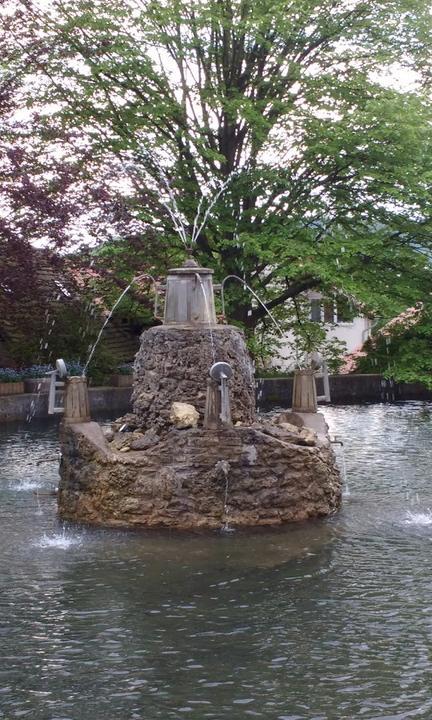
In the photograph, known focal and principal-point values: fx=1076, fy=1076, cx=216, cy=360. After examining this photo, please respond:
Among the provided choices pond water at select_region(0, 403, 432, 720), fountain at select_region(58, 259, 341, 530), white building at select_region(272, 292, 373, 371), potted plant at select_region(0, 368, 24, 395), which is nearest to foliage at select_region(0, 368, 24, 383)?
potted plant at select_region(0, 368, 24, 395)

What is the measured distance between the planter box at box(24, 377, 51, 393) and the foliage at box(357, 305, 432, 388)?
27.1 ft

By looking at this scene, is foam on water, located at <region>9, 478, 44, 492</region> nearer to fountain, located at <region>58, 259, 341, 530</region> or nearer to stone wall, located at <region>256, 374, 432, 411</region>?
fountain, located at <region>58, 259, 341, 530</region>

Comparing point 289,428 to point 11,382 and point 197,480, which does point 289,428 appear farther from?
point 11,382

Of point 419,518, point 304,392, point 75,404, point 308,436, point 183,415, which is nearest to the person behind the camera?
point 419,518

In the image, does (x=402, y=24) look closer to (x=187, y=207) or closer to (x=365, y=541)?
(x=187, y=207)

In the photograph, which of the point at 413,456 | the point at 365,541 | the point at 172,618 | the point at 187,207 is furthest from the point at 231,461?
the point at 187,207

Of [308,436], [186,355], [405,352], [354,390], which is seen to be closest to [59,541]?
[186,355]

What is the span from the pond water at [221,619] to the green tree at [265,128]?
10.7 meters

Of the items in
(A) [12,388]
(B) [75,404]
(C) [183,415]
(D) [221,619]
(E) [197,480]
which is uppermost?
(A) [12,388]

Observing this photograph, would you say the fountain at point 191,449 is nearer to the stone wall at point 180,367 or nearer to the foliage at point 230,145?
the stone wall at point 180,367

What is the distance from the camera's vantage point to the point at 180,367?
14453 mm

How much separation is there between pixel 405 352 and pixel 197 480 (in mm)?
14142

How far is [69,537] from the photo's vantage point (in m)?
12.9

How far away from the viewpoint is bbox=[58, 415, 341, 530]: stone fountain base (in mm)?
13531
